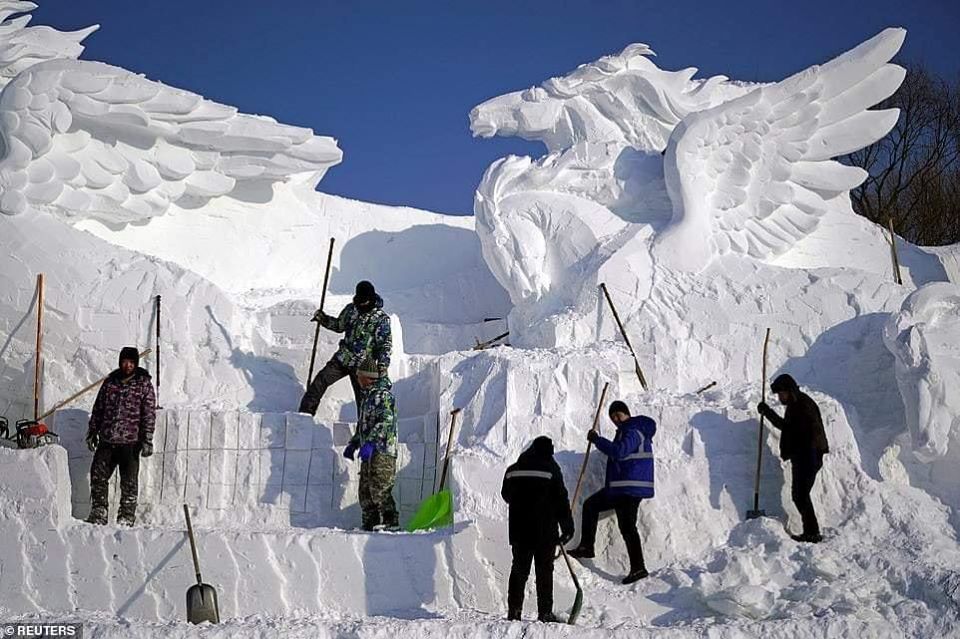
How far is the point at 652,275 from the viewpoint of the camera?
40.1 ft

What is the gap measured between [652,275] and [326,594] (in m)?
5.20

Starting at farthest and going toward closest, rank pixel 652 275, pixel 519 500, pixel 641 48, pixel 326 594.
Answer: pixel 641 48, pixel 652 275, pixel 326 594, pixel 519 500

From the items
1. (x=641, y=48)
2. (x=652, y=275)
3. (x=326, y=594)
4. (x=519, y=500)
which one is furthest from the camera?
(x=641, y=48)

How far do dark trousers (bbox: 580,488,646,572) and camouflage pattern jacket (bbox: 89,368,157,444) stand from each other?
3.26 meters

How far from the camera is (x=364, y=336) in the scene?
10023 mm

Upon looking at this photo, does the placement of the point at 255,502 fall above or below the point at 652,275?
below

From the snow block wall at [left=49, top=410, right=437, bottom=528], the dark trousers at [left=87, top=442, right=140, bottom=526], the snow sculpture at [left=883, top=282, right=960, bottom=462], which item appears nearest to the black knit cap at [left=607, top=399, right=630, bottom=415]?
the snow block wall at [left=49, top=410, right=437, bottom=528]

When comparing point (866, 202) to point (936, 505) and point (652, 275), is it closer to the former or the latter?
point (652, 275)

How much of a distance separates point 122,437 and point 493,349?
10.6 feet

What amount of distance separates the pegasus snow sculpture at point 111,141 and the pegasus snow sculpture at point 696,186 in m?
2.45

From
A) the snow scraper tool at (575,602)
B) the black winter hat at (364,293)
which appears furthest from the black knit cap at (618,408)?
the black winter hat at (364,293)

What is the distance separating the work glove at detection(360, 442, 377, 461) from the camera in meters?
9.28

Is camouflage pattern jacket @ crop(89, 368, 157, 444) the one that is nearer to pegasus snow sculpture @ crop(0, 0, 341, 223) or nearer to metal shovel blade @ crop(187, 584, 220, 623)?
metal shovel blade @ crop(187, 584, 220, 623)

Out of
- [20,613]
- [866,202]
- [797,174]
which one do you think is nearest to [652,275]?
[797,174]
